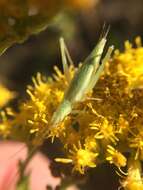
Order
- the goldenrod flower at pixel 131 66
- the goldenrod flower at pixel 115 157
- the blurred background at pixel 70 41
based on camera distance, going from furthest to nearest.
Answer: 1. the blurred background at pixel 70 41
2. the goldenrod flower at pixel 131 66
3. the goldenrod flower at pixel 115 157

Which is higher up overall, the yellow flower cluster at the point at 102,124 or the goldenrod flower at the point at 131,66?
the goldenrod flower at the point at 131,66

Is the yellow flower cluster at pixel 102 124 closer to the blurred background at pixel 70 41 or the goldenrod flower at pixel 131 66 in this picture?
the goldenrod flower at pixel 131 66

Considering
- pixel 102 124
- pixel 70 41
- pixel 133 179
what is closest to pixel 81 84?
pixel 102 124

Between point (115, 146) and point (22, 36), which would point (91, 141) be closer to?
point (115, 146)

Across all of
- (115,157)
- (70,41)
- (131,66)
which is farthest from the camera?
(70,41)

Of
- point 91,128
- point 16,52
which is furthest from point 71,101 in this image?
point 16,52

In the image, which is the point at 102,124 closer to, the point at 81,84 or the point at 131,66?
the point at 81,84

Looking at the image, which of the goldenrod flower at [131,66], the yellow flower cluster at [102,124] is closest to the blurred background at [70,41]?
the goldenrod flower at [131,66]

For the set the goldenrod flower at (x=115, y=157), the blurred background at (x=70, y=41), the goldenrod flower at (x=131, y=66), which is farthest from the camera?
the blurred background at (x=70, y=41)
